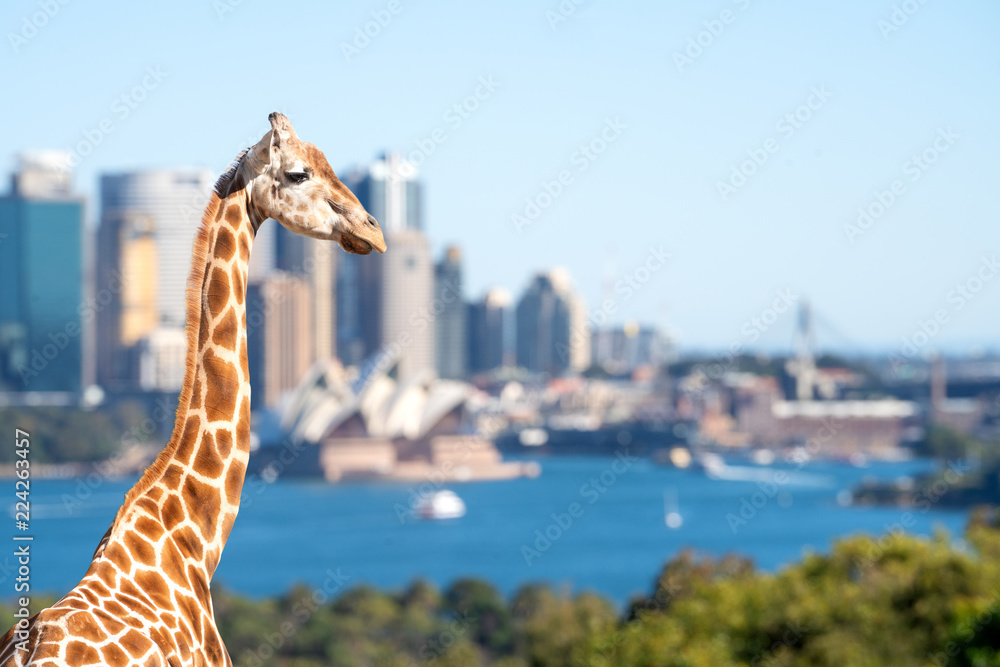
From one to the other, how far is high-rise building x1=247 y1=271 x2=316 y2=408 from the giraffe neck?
4111 centimetres

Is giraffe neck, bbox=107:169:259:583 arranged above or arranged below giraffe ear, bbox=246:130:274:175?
below

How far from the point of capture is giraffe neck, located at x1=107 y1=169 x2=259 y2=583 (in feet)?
3.92

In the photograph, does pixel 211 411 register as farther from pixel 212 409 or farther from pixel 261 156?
pixel 261 156

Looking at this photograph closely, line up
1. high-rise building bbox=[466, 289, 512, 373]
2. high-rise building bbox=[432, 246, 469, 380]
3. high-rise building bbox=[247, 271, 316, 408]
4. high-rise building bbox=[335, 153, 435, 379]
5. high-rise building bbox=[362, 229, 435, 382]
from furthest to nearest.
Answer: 1. high-rise building bbox=[466, 289, 512, 373]
2. high-rise building bbox=[432, 246, 469, 380]
3. high-rise building bbox=[362, 229, 435, 382]
4. high-rise building bbox=[335, 153, 435, 379]
5. high-rise building bbox=[247, 271, 316, 408]

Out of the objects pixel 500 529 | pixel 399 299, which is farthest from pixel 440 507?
pixel 399 299

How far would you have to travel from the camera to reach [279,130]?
3.91 feet

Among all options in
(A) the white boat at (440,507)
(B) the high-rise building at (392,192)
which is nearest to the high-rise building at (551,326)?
(B) the high-rise building at (392,192)

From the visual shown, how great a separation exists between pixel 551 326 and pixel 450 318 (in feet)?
29.1

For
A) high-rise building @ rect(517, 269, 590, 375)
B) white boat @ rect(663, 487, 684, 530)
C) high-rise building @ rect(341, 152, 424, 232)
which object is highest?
high-rise building @ rect(341, 152, 424, 232)

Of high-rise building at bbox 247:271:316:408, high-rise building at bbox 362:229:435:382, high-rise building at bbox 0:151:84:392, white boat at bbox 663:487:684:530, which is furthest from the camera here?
high-rise building at bbox 362:229:435:382

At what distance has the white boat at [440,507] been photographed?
3534 cm

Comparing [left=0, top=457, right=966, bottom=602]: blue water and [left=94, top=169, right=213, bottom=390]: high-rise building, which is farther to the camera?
[left=94, top=169, right=213, bottom=390]: high-rise building

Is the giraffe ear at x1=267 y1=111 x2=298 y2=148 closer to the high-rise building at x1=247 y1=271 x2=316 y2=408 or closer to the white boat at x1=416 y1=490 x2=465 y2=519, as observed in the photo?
the white boat at x1=416 y1=490 x2=465 y2=519

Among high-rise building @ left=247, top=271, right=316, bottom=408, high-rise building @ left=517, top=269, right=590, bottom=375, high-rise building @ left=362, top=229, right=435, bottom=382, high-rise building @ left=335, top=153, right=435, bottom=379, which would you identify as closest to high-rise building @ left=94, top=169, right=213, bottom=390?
high-rise building @ left=247, top=271, right=316, bottom=408
